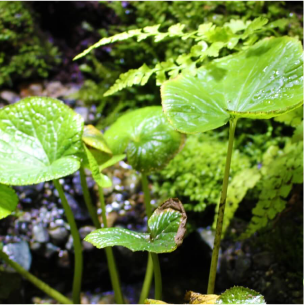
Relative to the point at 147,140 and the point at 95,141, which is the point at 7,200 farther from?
the point at 147,140

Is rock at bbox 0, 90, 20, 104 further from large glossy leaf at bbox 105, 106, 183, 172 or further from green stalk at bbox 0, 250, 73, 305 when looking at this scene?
green stalk at bbox 0, 250, 73, 305

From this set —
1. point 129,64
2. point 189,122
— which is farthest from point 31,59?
point 189,122

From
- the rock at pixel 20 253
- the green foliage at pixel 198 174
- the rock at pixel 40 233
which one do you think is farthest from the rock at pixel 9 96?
the green foliage at pixel 198 174

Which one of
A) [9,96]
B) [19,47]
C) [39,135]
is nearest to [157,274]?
[39,135]

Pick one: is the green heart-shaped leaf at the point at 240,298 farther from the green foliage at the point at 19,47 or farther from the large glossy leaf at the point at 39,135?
the green foliage at the point at 19,47

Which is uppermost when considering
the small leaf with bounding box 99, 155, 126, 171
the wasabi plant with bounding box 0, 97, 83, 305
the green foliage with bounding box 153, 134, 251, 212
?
the wasabi plant with bounding box 0, 97, 83, 305

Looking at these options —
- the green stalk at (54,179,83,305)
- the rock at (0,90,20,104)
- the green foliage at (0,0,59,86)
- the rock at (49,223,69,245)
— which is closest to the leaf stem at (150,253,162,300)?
the green stalk at (54,179,83,305)

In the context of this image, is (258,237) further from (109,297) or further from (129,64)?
(129,64)
